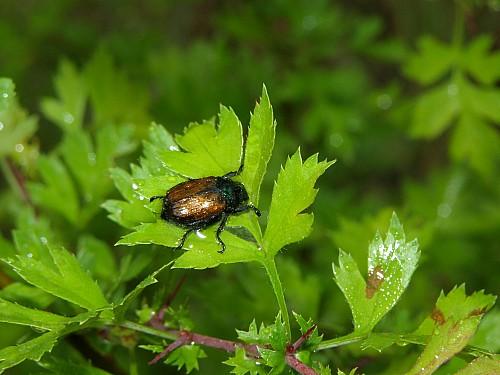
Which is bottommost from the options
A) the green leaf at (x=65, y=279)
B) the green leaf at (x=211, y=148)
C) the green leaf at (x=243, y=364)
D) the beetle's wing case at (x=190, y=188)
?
the green leaf at (x=243, y=364)

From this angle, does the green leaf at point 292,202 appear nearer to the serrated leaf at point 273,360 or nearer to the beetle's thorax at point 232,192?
the beetle's thorax at point 232,192

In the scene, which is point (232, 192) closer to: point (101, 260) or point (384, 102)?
point (101, 260)

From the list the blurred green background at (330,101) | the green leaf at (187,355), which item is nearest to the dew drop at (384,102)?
the blurred green background at (330,101)

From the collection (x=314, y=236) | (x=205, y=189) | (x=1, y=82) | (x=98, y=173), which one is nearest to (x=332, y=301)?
(x=314, y=236)

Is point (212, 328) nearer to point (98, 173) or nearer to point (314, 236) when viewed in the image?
point (314, 236)

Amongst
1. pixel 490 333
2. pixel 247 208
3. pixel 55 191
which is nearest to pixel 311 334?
pixel 247 208

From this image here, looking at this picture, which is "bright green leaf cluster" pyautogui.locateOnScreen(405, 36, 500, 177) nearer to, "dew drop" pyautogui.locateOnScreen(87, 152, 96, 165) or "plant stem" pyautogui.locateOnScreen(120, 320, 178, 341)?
"dew drop" pyautogui.locateOnScreen(87, 152, 96, 165)
